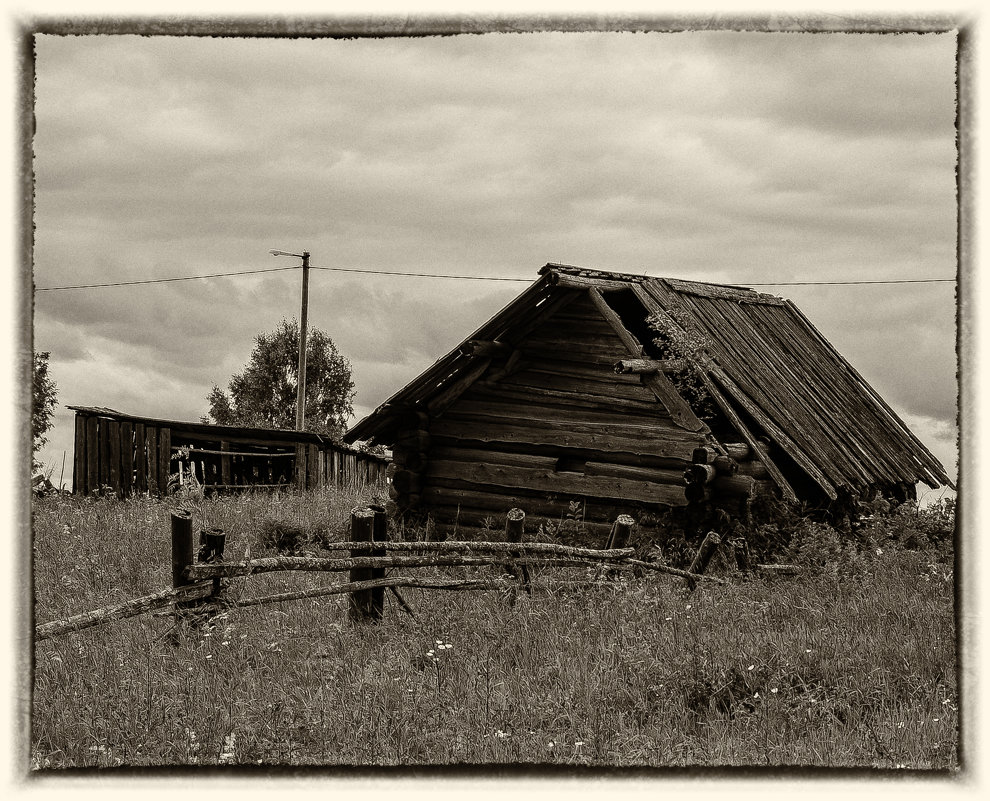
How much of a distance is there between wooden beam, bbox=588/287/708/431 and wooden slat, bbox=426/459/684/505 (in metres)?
0.89

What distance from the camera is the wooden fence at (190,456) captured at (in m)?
20.6

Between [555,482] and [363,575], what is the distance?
566 cm

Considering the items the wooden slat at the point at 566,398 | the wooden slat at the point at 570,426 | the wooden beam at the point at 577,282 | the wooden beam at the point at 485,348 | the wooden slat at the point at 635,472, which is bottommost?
the wooden slat at the point at 635,472

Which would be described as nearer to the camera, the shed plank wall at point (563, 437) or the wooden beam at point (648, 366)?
the wooden beam at point (648, 366)

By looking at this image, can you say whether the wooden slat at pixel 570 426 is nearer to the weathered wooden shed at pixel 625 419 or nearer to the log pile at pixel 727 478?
the weathered wooden shed at pixel 625 419

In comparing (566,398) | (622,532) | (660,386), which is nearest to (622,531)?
(622,532)

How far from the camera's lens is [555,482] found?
12820mm

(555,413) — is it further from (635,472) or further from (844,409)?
(844,409)

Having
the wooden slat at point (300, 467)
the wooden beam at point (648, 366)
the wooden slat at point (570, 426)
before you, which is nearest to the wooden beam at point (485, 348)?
the wooden slat at point (570, 426)

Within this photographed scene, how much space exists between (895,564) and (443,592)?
433 centimetres

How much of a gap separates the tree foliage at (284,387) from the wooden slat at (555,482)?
80.0 feet

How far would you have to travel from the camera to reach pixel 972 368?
8.61ft

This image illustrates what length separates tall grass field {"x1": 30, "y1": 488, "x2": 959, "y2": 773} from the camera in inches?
179

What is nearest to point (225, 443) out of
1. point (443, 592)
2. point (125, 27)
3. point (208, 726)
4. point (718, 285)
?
point (718, 285)
